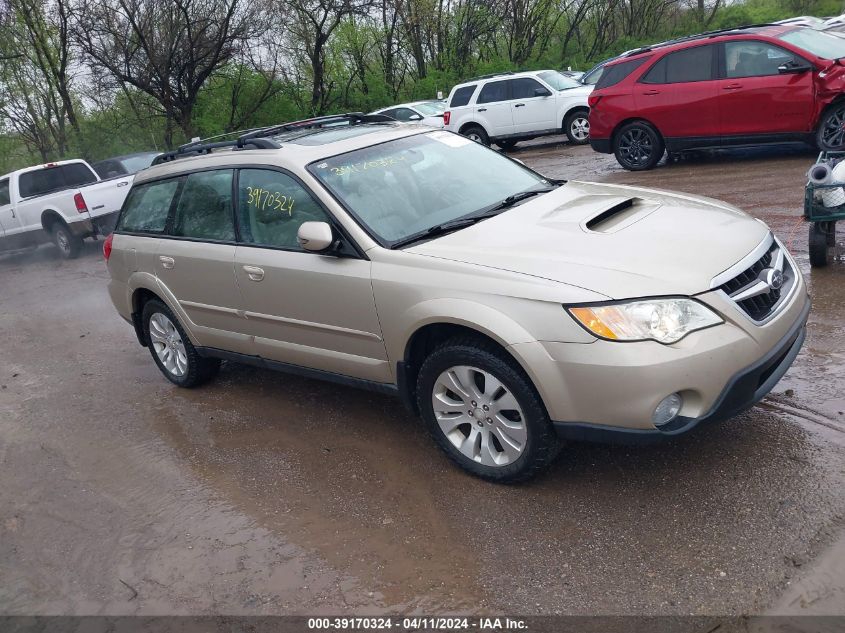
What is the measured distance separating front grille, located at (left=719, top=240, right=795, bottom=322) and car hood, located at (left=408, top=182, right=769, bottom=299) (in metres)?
0.08

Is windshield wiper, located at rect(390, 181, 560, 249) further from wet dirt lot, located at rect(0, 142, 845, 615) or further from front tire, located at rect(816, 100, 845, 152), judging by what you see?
front tire, located at rect(816, 100, 845, 152)

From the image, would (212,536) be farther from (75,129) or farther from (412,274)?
(75,129)

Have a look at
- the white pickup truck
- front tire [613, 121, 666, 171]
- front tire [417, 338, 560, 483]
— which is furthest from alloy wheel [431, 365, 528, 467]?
the white pickup truck

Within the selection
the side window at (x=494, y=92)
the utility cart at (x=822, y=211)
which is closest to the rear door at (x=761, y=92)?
the utility cart at (x=822, y=211)

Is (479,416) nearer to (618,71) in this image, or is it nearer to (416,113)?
(618,71)

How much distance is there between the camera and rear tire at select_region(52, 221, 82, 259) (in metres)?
13.8

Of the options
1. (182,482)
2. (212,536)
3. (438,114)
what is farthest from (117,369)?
(438,114)

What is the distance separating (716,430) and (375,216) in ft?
7.04

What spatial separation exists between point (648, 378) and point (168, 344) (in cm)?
399

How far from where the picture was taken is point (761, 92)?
397 inches

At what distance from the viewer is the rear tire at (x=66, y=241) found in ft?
45.2

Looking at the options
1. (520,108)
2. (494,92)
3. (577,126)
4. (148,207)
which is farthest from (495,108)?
A: (148,207)

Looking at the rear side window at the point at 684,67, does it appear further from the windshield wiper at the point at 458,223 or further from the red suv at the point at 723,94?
the windshield wiper at the point at 458,223

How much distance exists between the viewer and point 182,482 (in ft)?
15.3
